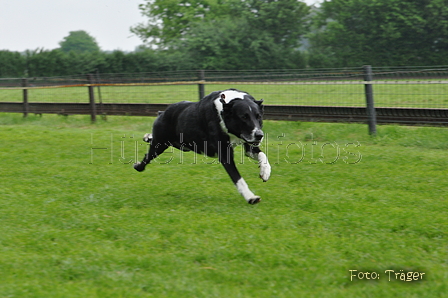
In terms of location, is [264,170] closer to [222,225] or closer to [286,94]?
[222,225]

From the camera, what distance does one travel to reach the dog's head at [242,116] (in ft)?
17.8

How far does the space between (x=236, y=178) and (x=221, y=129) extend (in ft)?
2.04

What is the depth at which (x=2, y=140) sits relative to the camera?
36.8 ft

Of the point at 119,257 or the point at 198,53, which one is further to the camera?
the point at 198,53

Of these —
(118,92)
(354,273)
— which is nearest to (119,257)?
(354,273)

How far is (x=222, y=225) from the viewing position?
5086mm

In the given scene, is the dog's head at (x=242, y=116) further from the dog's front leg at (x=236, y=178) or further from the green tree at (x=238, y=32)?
the green tree at (x=238, y=32)

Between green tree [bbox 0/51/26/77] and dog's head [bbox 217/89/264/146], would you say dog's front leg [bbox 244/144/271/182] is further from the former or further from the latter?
green tree [bbox 0/51/26/77]

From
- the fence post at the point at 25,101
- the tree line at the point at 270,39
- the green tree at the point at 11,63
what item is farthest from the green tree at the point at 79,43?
the fence post at the point at 25,101

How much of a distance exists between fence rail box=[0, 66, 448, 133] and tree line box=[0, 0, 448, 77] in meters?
19.5

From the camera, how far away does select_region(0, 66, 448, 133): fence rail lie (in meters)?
10.2

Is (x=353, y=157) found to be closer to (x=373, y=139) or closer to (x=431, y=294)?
(x=373, y=139)

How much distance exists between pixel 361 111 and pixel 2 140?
26.2 feet

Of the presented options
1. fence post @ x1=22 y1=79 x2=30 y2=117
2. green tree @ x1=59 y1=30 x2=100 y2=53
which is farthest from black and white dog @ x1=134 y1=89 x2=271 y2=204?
green tree @ x1=59 y1=30 x2=100 y2=53
